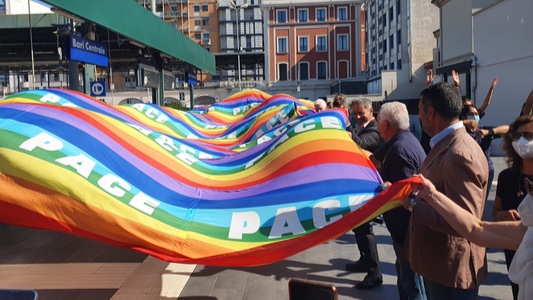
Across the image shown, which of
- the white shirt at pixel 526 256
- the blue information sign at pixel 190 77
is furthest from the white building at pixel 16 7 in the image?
the white shirt at pixel 526 256

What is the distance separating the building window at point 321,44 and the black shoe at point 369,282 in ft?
216

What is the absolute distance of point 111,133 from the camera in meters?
4.02

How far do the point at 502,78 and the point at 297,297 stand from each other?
20.8 meters

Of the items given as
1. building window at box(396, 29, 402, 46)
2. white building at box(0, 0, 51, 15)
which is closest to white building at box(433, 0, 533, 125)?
building window at box(396, 29, 402, 46)

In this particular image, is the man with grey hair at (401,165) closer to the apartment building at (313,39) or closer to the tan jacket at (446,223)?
the tan jacket at (446,223)

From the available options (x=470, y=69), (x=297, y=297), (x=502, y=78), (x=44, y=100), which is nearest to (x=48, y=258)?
(x=44, y=100)

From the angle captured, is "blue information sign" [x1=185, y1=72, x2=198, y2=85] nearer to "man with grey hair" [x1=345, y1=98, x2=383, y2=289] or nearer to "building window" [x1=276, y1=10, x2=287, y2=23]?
"man with grey hair" [x1=345, y1=98, x2=383, y2=289]

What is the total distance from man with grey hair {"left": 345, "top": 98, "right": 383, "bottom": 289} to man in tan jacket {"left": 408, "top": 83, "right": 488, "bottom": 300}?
2.10 m

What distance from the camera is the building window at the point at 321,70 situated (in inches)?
2720

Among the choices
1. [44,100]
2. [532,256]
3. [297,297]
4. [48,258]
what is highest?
[44,100]

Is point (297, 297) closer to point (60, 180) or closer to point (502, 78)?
point (60, 180)

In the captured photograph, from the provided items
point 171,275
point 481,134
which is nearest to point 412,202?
point 481,134

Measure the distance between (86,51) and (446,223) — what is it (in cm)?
844

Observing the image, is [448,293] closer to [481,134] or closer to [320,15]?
[481,134]
